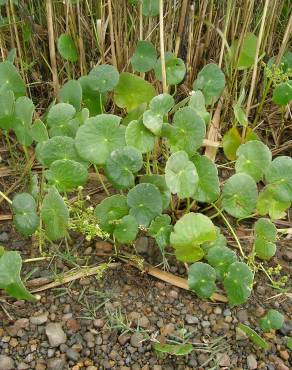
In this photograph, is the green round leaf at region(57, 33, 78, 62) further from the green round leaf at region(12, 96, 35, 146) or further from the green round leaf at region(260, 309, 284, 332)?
the green round leaf at region(260, 309, 284, 332)

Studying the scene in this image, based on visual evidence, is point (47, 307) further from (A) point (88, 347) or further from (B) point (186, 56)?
(B) point (186, 56)

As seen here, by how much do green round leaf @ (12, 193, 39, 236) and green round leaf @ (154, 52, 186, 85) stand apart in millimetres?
477

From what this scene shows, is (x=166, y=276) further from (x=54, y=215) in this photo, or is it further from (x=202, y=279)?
(x=54, y=215)

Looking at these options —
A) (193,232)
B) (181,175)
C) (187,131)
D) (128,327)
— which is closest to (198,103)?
(187,131)

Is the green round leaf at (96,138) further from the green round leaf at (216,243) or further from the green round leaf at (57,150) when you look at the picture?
the green round leaf at (216,243)

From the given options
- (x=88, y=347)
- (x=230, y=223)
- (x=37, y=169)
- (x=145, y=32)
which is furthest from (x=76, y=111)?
(x=88, y=347)

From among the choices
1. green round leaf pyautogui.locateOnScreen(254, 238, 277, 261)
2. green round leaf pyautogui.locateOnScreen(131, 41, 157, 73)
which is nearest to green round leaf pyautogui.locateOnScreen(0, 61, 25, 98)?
green round leaf pyautogui.locateOnScreen(131, 41, 157, 73)

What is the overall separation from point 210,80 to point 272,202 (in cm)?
36

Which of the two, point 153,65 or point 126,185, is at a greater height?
point 153,65

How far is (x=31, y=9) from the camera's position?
5.60ft

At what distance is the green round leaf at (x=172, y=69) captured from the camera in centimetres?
153

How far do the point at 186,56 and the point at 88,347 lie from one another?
0.82 meters

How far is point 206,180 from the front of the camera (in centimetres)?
135

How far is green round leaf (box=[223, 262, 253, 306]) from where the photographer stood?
126cm
